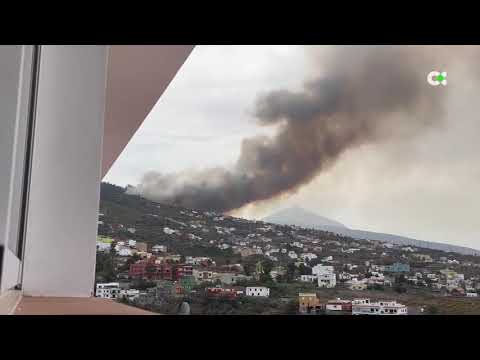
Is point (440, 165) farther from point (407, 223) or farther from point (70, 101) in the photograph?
point (70, 101)

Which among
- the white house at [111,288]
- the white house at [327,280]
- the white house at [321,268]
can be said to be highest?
the white house at [321,268]

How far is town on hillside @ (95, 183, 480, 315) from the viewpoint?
489 cm

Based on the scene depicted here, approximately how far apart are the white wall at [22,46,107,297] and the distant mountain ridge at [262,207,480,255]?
4.38m

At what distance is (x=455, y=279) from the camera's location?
5.09 meters

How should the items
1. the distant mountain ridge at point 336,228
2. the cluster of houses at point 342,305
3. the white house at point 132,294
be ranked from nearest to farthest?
the white house at point 132,294 → the cluster of houses at point 342,305 → the distant mountain ridge at point 336,228

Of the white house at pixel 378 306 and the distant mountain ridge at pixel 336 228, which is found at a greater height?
the distant mountain ridge at pixel 336 228

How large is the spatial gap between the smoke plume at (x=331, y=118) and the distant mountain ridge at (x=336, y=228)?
277mm

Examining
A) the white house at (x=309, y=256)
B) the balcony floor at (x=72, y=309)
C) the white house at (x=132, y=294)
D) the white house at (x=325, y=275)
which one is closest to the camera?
the balcony floor at (x=72, y=309)

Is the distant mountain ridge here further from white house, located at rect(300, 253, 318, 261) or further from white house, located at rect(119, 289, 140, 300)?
white house, located at rect(119, 289, 140, 300)

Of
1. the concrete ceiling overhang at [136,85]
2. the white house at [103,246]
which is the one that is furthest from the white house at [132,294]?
the concrete ceiling overhang at [136,85]

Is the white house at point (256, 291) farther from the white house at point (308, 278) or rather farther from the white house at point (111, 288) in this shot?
the white house at point (111, 288)

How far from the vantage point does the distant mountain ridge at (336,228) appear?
531cm

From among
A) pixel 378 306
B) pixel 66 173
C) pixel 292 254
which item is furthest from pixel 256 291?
pixel 66 173
